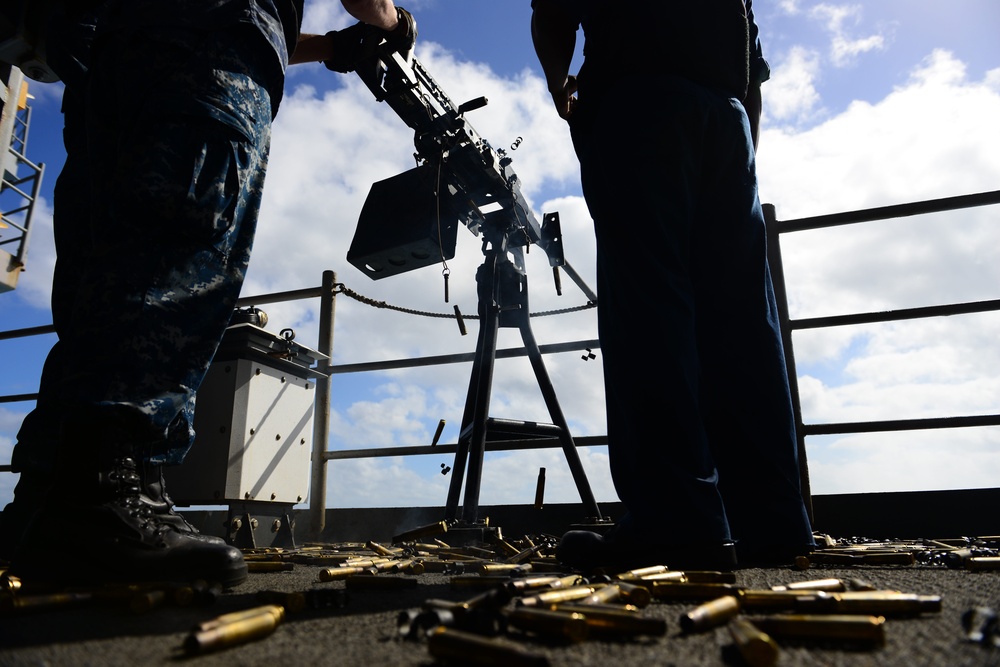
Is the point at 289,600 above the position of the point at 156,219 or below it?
below

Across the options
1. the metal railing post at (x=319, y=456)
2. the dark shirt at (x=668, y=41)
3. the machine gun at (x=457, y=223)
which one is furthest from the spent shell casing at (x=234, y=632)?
the metal railing post at (x=319, y=456)

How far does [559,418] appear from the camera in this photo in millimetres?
2826

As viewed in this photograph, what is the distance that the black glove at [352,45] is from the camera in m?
2.65

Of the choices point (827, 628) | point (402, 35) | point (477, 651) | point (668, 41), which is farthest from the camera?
point (402, 35)

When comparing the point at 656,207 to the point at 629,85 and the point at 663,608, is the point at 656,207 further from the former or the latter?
the point at 663,608

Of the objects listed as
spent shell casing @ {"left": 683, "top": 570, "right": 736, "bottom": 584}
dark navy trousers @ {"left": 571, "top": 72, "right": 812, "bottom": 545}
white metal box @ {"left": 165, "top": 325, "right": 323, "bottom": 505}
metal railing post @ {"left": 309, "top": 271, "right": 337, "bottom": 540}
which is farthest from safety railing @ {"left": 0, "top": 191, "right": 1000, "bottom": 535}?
spent shell casing @ {"left": 683, "top": 570, "right": 736, "bottom": 584}

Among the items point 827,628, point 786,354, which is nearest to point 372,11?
point 827,628

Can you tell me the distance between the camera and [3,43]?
5.37 ft

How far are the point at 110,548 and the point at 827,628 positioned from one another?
1124 mm

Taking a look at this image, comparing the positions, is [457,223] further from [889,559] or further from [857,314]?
[889,559]

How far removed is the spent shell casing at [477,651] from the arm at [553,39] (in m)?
1.50

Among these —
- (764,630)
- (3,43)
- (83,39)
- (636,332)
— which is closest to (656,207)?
(636,332)

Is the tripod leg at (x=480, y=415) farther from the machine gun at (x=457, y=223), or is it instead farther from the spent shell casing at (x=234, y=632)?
the spent shell casing at (x=234, y=632)

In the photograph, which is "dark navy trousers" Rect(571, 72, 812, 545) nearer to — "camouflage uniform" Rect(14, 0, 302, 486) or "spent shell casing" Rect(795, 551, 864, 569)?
"spent shell casing" Rect(795, 551, 864, 569)
